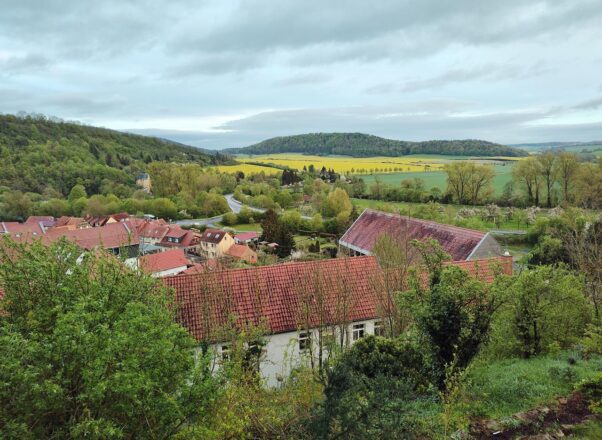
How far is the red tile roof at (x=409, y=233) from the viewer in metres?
24.4

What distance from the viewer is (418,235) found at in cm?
2812

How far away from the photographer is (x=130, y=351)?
19.1ft

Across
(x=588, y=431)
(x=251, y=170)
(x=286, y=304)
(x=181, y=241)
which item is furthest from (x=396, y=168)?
(x=588, y=431)

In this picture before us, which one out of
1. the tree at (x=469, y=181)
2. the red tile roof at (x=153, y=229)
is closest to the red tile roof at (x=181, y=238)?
the red tile roof at (x=153, y=229)

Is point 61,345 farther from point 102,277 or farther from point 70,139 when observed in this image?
point 70,139

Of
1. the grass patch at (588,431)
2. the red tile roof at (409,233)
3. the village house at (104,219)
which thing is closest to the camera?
the grass patch at (588,431)

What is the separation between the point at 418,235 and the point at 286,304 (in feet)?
51.5

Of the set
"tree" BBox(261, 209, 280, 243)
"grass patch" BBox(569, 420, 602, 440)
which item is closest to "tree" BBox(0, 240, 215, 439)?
"grass patch" BBox(569, 420, 602, 440)

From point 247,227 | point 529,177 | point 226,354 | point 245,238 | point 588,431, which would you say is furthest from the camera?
point 247,227

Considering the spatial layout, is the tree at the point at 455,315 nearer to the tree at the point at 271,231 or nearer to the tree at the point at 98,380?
the tree at the point at 98,380

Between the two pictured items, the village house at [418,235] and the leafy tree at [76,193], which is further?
the leafy tree at [76,193]

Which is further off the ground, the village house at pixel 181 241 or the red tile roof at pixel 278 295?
the red tile roof at pixel 278 295

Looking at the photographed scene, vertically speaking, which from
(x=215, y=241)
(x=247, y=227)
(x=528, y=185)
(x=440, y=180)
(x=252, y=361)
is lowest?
(x=247, y=227)

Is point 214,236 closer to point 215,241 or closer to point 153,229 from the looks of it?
point 215,241
